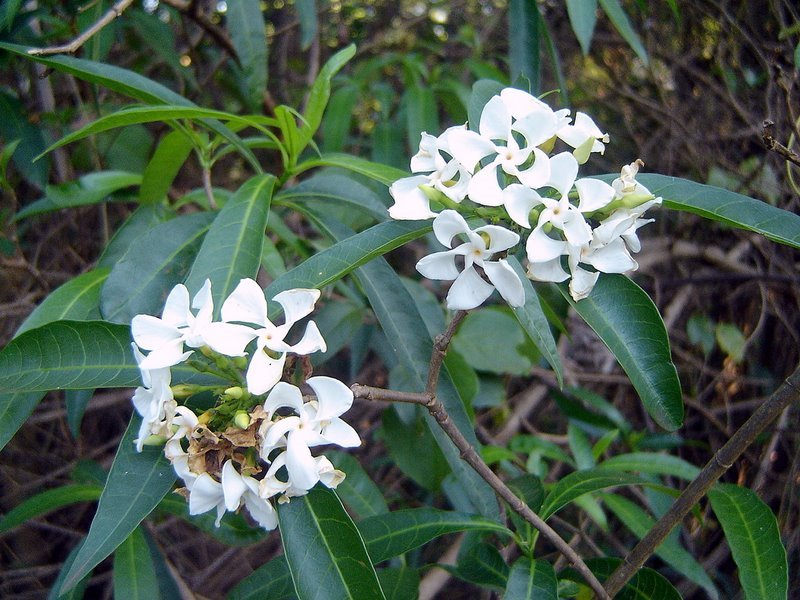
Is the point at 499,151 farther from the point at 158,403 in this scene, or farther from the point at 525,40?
the point at 525,40

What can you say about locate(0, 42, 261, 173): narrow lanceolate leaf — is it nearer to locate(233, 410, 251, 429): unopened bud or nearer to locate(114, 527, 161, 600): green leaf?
locate(233, 410, 251, 429): unopened bud

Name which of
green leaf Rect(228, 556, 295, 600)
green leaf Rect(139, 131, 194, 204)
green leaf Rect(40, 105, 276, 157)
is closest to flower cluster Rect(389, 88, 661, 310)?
green leaf Rect(40, 105, 276, 157)

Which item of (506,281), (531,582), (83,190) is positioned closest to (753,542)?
(531,582)

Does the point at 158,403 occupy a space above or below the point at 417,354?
above

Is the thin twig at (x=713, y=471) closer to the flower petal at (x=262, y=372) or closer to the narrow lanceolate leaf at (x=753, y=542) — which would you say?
the narrow lanceolate leaf at (x=753, y=542)

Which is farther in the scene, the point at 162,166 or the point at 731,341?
the point at 731,341

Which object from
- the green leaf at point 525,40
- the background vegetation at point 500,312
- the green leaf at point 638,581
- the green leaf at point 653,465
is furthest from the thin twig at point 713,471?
the green leaf at point 525,40

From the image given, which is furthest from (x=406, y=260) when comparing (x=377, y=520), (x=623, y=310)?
(x=623, y=310)

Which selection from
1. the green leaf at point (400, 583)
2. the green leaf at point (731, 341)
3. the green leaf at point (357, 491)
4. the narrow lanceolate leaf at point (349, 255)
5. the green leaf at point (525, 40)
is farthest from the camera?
the green leaf at point (731, 341)
